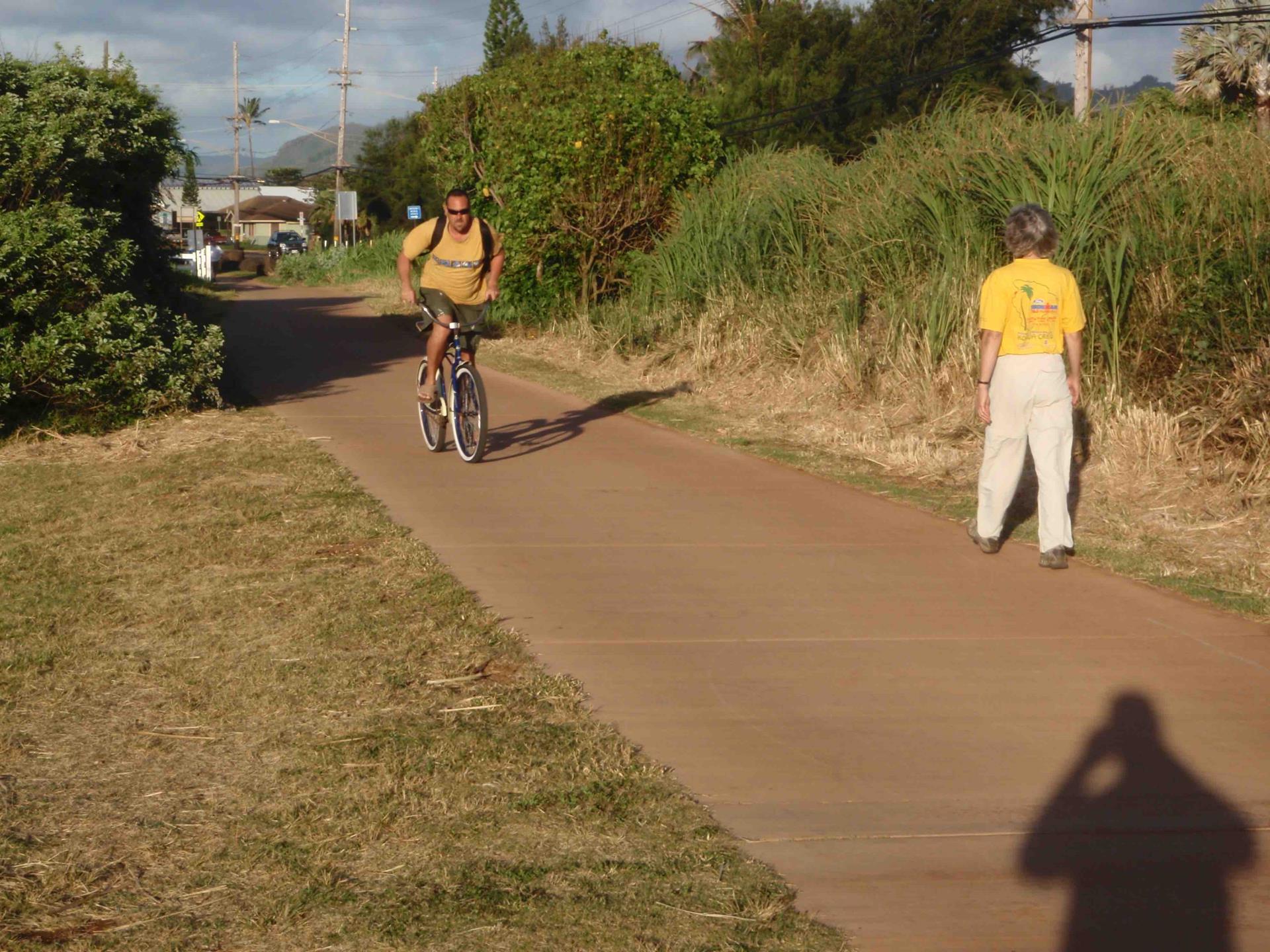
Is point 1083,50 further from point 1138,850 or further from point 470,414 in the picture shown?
point 1138,850

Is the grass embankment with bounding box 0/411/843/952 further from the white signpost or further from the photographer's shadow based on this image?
the white signpost

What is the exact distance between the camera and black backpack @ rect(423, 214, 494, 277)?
10.1 metres

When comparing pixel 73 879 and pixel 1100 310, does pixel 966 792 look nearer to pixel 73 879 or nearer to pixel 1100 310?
pixel 73 879

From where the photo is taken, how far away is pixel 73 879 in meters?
3.70

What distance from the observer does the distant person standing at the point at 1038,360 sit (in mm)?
7277

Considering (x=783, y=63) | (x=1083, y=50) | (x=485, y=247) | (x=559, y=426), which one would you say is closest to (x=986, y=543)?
(x=485, y=247)

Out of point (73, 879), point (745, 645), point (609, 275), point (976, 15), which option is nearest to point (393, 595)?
point (745, 645)

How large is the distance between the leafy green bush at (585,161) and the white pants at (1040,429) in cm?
1182

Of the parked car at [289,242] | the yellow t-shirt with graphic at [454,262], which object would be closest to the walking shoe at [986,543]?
the yellow t-shirt with graphic at [454,262]

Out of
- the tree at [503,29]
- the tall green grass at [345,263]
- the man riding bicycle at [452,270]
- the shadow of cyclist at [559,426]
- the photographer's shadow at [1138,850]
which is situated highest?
the tree at [503,29]

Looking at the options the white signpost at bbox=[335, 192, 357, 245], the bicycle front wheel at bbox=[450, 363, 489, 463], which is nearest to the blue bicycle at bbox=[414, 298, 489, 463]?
the bicycle front wheel at bbox=[450, 363, 489, 463]

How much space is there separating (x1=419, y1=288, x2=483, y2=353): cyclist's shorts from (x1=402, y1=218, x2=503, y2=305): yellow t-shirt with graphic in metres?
0.04

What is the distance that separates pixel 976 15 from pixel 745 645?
38749mm

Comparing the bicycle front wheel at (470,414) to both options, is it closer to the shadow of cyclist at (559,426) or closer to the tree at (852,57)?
the shadow of cyclist at (559,426)
